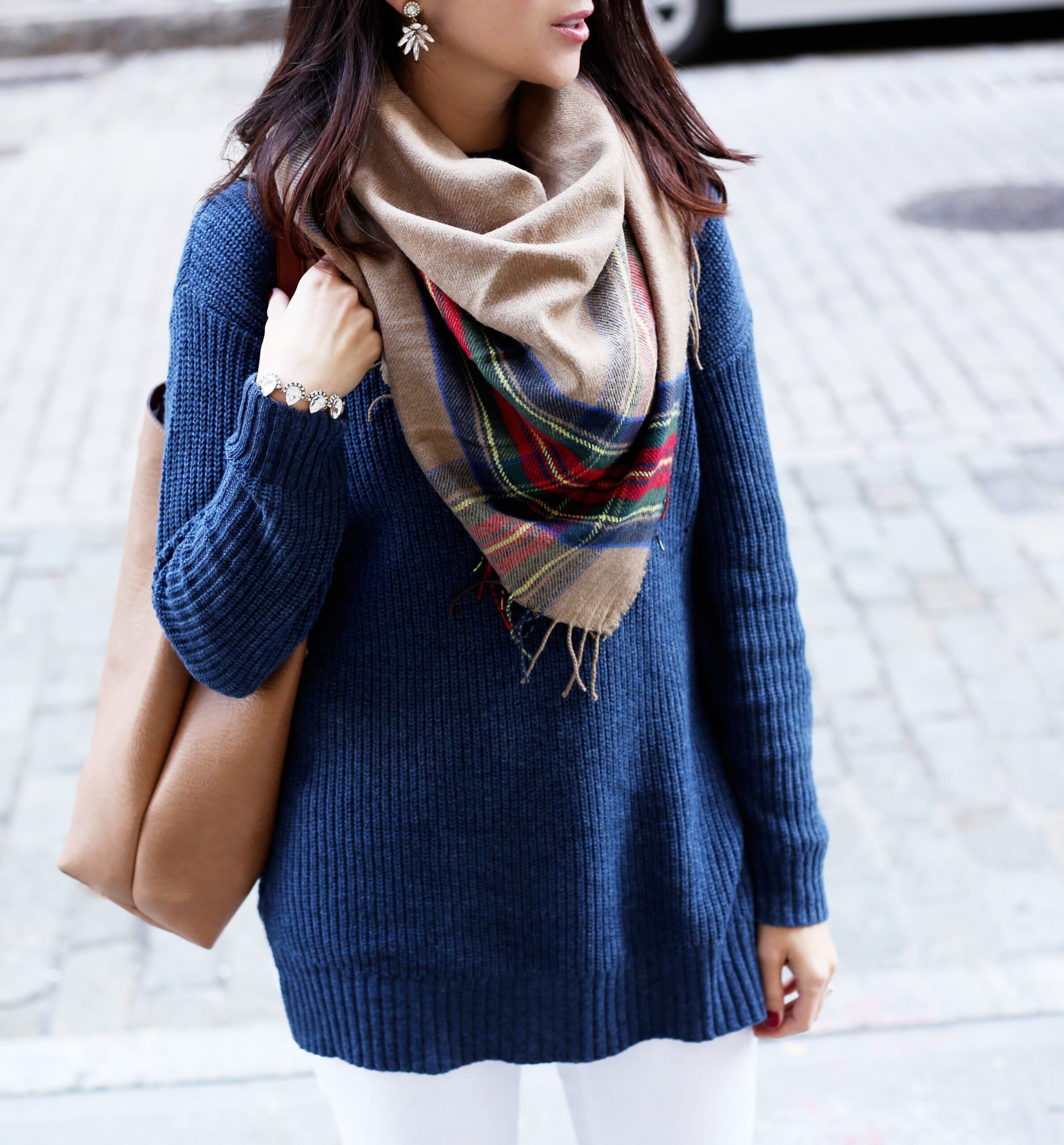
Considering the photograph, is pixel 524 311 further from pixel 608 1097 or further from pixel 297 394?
pixel 608 1097

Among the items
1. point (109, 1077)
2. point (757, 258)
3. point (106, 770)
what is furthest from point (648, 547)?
point (757, 258)

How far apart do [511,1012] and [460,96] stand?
3.65 ft

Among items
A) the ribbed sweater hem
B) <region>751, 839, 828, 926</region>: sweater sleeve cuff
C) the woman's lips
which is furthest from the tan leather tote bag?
<region>751, 839, 828, 926</region>: sweater sleeve cuff

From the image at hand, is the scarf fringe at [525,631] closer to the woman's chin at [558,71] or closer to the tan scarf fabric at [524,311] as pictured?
the tan scarf fabric at [524,311]

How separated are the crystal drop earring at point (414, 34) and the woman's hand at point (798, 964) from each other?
1154mm

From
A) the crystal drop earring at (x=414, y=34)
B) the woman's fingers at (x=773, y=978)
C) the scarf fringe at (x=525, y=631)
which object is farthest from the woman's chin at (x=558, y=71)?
the woman's fingers at (x=773, y=978)

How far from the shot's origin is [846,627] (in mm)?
4191

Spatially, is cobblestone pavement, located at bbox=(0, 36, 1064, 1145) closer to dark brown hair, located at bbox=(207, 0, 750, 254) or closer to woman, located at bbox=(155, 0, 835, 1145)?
woman, located at bbox=(155, 0, 835, 1145)

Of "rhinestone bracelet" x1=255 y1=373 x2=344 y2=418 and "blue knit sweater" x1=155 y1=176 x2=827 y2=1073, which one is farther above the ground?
"rhinestone bracelet" x1=255 y1=373 x2=344 y2=418

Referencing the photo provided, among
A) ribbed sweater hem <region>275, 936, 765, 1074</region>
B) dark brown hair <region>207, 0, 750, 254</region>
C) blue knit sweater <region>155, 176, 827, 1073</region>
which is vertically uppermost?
dark brown hair <region>207, 0, 750, 254</region>

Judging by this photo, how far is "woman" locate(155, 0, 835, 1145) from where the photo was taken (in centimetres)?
144

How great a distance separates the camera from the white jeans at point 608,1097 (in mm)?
1658

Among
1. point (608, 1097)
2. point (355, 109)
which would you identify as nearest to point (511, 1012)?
point (608, 1097)

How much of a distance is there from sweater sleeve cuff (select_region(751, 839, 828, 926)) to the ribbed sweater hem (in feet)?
0.28
